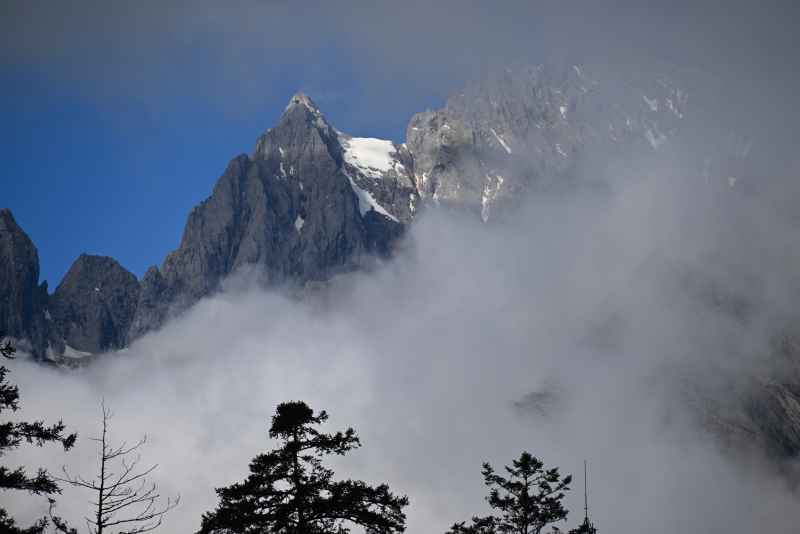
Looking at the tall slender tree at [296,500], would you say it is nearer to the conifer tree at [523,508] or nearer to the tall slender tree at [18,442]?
the tall slender tree at [18,442]

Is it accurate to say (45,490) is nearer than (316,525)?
Yes

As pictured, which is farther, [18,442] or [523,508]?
[523,508]

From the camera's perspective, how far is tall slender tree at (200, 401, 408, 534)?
32500mm

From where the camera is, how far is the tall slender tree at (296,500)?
32.5 metres

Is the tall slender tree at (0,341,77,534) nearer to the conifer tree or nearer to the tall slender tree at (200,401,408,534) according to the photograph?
the tall slender tree at (200,401,408,534)

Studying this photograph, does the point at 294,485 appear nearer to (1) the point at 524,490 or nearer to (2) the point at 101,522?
(2) the point at 101,522

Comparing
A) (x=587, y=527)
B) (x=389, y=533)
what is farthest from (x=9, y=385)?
(x=587, y=527)

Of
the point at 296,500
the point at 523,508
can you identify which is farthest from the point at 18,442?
the point at 523,508

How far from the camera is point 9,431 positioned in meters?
26.9

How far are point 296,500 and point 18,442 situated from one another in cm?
1035

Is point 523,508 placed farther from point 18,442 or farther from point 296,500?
point 18,442

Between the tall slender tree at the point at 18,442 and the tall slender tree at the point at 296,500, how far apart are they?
7377 millimetres

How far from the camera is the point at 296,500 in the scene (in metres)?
32.5

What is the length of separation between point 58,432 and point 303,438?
992 cm
